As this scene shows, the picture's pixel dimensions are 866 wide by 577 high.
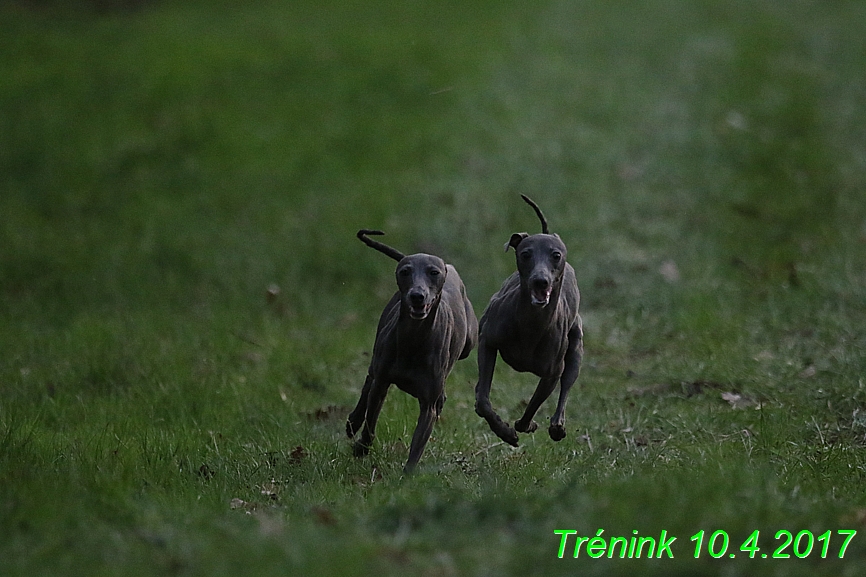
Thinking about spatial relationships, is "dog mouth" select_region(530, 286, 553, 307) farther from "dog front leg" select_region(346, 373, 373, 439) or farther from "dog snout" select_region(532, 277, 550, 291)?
"dog front leg" select_region(346, 373, 373, 439)

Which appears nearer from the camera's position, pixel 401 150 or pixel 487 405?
pixel 487 405

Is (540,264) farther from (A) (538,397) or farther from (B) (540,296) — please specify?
(A) (538,397)

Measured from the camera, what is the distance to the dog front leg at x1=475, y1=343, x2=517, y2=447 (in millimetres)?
6785

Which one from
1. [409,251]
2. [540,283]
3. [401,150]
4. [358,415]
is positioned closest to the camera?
[540,283]

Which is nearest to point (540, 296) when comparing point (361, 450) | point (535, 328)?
point (535, 328)

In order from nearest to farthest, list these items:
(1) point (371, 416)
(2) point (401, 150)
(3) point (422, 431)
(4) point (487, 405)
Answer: (4) point (487, 405)
(3) point (422, 431)
(1) point (371, 416)
(2) point (401, 150)

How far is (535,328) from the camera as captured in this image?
6.85 metres

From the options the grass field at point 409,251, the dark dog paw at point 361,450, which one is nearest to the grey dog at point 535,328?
the grass field at point 409,251

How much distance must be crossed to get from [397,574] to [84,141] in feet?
42.6

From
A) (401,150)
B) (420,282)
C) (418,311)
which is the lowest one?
(401,150)

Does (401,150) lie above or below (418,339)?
below

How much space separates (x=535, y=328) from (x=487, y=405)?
539 millimetres

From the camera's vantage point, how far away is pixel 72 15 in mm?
23422

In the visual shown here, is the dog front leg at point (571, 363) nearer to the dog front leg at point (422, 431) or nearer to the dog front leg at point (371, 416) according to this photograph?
the dog front leg at point (422, 431)
